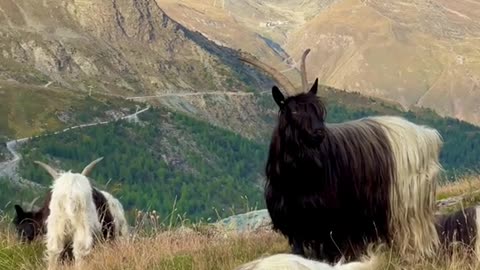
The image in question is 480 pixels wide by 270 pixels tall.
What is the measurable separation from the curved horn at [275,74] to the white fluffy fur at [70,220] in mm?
2775

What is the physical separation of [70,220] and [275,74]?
3245 millimetres

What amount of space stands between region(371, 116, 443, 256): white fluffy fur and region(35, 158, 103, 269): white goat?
3916mm

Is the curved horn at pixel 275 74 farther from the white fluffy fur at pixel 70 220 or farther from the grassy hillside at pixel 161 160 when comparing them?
the grassy hillside at pixel 161 160

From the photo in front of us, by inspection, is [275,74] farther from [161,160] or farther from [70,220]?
[161,160]

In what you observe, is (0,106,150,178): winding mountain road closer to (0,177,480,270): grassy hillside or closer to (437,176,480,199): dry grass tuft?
(437,176,480,199): dry grass tuft

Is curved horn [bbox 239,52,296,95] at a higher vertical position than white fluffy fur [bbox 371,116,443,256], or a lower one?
higher

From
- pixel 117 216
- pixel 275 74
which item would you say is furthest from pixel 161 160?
pixel 275 74

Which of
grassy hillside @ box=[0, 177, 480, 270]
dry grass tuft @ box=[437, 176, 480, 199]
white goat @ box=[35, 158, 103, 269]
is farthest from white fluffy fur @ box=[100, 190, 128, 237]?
dry grass tuft @ box=[437, 176, 480, 199]

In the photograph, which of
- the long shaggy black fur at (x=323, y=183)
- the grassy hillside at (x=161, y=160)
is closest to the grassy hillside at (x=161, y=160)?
the grassy hillside at (x=161, y=160)

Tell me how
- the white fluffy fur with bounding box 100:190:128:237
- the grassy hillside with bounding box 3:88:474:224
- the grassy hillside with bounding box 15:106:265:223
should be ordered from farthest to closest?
the grassy hillside with bounding box 15:106:265:223 → the grassy hillside with bounding box 3:88:474:224 → the white fluffy fur with bounding box 100:190:128:237

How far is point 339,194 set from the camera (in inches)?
365

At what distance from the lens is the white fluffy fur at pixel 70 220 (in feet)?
34.5

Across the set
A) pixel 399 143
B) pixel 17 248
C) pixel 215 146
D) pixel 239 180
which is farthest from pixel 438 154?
pixel 215 146

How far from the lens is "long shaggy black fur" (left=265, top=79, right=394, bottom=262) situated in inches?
355
